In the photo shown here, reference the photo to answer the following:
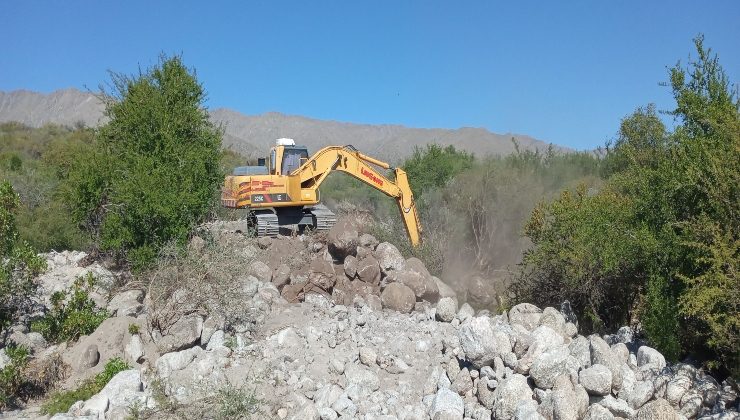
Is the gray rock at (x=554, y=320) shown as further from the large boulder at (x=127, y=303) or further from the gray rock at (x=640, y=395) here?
the large boulder at (x=127, y=303)

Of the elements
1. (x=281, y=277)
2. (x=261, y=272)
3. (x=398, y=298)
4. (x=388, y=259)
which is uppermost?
(x=388, y=259)

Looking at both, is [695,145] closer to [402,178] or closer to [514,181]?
[402,178]

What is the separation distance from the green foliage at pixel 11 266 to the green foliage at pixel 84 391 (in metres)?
2.55

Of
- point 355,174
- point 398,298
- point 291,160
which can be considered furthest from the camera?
point 291,160

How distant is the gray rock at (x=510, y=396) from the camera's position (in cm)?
838

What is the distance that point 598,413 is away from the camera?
26.1ft

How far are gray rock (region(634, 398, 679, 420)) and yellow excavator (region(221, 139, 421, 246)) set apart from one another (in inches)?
414

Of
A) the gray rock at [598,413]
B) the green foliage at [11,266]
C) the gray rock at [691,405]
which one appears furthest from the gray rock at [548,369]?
the green foliage at [11,266]

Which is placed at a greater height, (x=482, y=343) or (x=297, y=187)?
(x=297, y=187)

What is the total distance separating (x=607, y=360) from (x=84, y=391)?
671 cm

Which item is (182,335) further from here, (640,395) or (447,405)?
(640,395)

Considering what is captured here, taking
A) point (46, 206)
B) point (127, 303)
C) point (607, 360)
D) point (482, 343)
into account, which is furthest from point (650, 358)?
point (46, 206)

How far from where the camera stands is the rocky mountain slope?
83.9 metres

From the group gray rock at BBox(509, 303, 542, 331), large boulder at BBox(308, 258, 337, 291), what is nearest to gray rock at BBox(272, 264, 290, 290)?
large boulder at BBox(308, 258, 337, 291)
